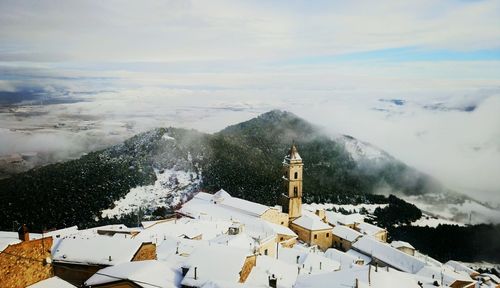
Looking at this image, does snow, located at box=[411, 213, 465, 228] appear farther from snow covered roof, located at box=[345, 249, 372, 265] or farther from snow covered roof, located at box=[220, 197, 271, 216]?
snow covered roof, located at box=[220, 197, 271, 216]

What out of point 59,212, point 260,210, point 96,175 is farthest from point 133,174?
point 260,210

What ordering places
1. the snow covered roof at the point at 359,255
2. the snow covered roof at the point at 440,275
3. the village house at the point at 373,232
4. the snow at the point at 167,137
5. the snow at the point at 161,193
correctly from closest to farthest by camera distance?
1. the snow covered roof at the point at 440,275
2. the snow covered roof at the point at 359,255
3. the village house at the point at 373,232
4. the snow at the point at 161,193
5. the snow at the point at 167,137

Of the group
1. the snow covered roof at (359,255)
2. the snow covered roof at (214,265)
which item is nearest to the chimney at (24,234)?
the snow covered roof at (214,265)

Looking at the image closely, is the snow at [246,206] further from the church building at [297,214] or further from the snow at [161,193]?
the snow at [161,193]

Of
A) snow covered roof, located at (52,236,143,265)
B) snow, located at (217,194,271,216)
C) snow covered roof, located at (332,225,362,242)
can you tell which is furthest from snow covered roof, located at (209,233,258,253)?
snow covered roof, located at (332,225,362,242)

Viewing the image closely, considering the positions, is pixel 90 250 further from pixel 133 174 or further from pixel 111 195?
pixel 133 174
